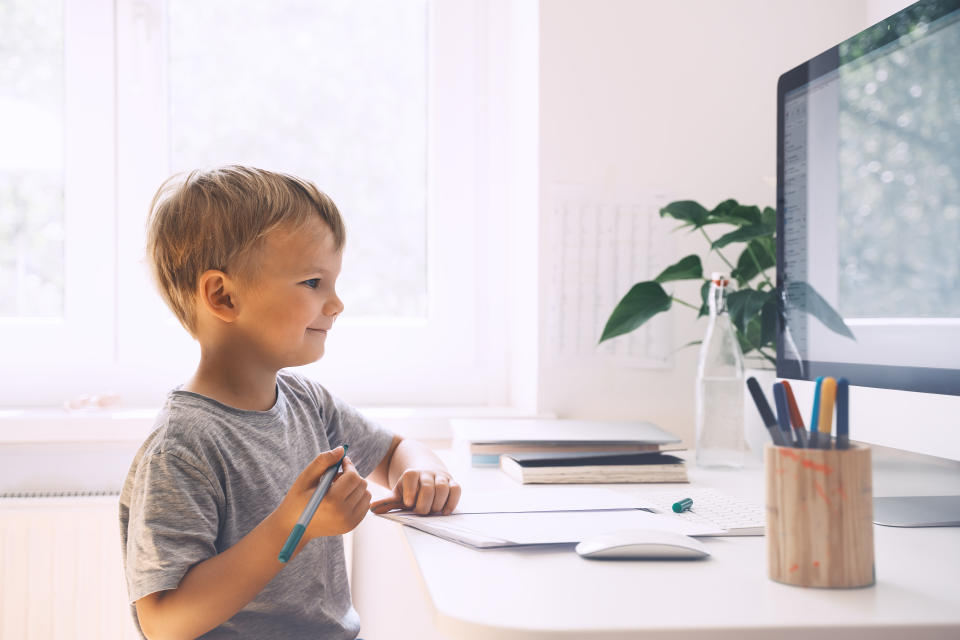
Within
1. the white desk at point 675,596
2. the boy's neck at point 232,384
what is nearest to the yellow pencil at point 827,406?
the white desk at point 675,596

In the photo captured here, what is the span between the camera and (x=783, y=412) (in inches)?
22.7

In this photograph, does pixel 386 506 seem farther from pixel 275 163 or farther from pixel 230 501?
pixel 275 163

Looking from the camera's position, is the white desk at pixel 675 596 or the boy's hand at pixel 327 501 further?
the boy's hand at pixel 327 501

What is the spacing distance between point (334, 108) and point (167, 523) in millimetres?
1098

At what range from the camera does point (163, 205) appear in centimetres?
83

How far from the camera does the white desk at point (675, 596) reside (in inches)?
18.7

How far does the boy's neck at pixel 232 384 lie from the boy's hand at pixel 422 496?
0.63 ft

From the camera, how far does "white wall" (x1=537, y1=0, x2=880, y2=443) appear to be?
140 centimetres

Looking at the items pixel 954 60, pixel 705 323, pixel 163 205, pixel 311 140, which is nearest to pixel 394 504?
pixel 163 205

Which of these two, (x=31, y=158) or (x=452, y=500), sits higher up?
(x=31, y=158)

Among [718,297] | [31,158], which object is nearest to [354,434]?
[718,297]

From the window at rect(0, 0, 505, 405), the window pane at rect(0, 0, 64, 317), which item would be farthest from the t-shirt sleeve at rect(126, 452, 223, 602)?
the window pane at rect(0, 0, 64, 317)

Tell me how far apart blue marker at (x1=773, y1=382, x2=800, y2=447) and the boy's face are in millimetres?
491

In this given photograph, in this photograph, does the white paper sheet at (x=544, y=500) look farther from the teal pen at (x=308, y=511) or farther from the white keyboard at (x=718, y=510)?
the teal pen at (x=308, y=511)
